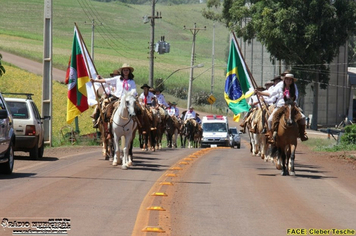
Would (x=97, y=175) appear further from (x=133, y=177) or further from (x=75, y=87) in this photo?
(x=75, y=87)

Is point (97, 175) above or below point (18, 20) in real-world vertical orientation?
below

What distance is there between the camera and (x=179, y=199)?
14.1 metres

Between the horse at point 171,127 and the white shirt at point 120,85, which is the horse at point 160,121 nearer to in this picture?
the horse at point 171,127

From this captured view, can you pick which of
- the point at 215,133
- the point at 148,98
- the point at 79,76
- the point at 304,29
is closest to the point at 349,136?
the point at 148,98

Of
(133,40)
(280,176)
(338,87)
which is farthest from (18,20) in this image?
(280,176)

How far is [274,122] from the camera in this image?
19.9 m

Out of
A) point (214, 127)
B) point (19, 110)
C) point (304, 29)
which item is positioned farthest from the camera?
point (304, 29)

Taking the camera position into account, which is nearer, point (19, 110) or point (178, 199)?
point (178, 199)

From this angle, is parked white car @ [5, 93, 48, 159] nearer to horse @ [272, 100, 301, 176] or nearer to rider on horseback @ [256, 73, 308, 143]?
rider on horseback @ [256, 73, 308, 143]

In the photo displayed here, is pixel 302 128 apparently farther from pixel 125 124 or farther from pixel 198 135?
pixel 198 135

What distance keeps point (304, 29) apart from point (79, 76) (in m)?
39.6

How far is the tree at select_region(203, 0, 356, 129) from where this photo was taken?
6275cm

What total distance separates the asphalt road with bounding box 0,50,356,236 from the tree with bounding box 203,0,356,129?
138 ft

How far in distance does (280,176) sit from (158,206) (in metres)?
6.93
